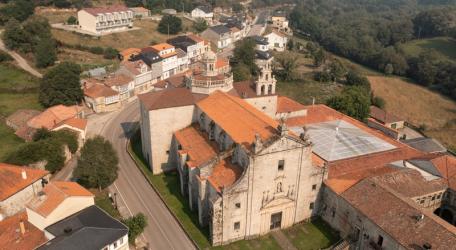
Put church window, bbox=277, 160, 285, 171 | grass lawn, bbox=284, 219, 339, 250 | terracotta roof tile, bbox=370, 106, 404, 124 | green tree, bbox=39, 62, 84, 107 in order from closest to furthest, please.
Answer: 1. church window, bbox=277, 160, 285, 171
2. grass lawn, bbox=284, 219, 339, 250
3. green tree, bbox=39, 62, 84, 107
4. terracotta roof tile, bbox=370, 106, 404, 124

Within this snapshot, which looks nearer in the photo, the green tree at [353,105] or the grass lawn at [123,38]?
the green tree at [353,105]

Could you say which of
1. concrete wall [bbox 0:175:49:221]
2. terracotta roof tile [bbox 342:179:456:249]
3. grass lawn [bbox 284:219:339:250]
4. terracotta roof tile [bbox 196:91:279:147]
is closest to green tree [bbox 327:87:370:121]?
terracotta roof tile [bbox 196:91:279:147]

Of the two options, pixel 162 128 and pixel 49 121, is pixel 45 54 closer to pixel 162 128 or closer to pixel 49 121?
pixel 49 121

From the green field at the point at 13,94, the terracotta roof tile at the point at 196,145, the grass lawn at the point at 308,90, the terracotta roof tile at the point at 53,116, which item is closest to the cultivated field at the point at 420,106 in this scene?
the grass lawn at the point at 308,90

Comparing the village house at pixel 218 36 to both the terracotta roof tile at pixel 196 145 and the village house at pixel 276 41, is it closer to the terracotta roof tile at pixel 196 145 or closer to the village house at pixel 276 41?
the village house at pixel 276 41

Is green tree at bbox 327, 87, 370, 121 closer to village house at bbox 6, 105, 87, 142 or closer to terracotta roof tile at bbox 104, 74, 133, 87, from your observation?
terracotta roof tile at bbox 104, 74, 133, 87

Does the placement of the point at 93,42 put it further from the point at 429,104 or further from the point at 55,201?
the point at 429,104

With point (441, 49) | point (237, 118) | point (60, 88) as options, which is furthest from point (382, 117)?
point (441, 49)

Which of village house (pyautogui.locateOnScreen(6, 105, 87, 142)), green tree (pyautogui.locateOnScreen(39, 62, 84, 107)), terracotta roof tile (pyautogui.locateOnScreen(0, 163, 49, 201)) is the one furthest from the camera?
green tree (pyautogui.locateOnScreen(39, 62, 84, 107))
